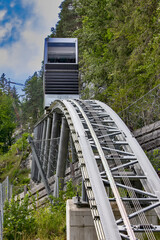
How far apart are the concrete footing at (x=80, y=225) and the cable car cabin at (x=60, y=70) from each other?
10456mm

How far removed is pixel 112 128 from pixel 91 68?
1142cm

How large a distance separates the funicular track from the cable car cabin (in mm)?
8465

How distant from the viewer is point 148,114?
9.53 m

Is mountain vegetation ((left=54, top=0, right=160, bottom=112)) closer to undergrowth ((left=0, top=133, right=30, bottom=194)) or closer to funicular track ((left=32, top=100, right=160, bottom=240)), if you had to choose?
funicular track ((left=32, top=100, right=160, bottom=240))

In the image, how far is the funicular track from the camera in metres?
4.21

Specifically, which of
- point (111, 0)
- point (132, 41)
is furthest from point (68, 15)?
point (132, 41)

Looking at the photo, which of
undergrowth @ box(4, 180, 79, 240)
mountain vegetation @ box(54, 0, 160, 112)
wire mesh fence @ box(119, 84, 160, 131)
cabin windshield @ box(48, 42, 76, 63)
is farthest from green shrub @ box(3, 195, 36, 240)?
cabin windshield @ box(48, 42, 76, 63)

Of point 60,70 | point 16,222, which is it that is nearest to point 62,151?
point 16,222

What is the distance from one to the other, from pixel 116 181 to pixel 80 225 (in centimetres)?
102

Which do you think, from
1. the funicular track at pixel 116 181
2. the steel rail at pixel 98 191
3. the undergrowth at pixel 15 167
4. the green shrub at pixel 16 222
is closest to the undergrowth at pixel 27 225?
the green shrub at pixel 16 222

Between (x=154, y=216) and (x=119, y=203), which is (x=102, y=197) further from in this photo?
(x=154, y=216)

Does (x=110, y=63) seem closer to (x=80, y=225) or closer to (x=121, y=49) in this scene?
(x=121, y=49)

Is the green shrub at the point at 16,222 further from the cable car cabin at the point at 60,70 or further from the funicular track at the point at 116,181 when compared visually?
the cable car cabin at the point at 60,70

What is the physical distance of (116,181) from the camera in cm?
561
